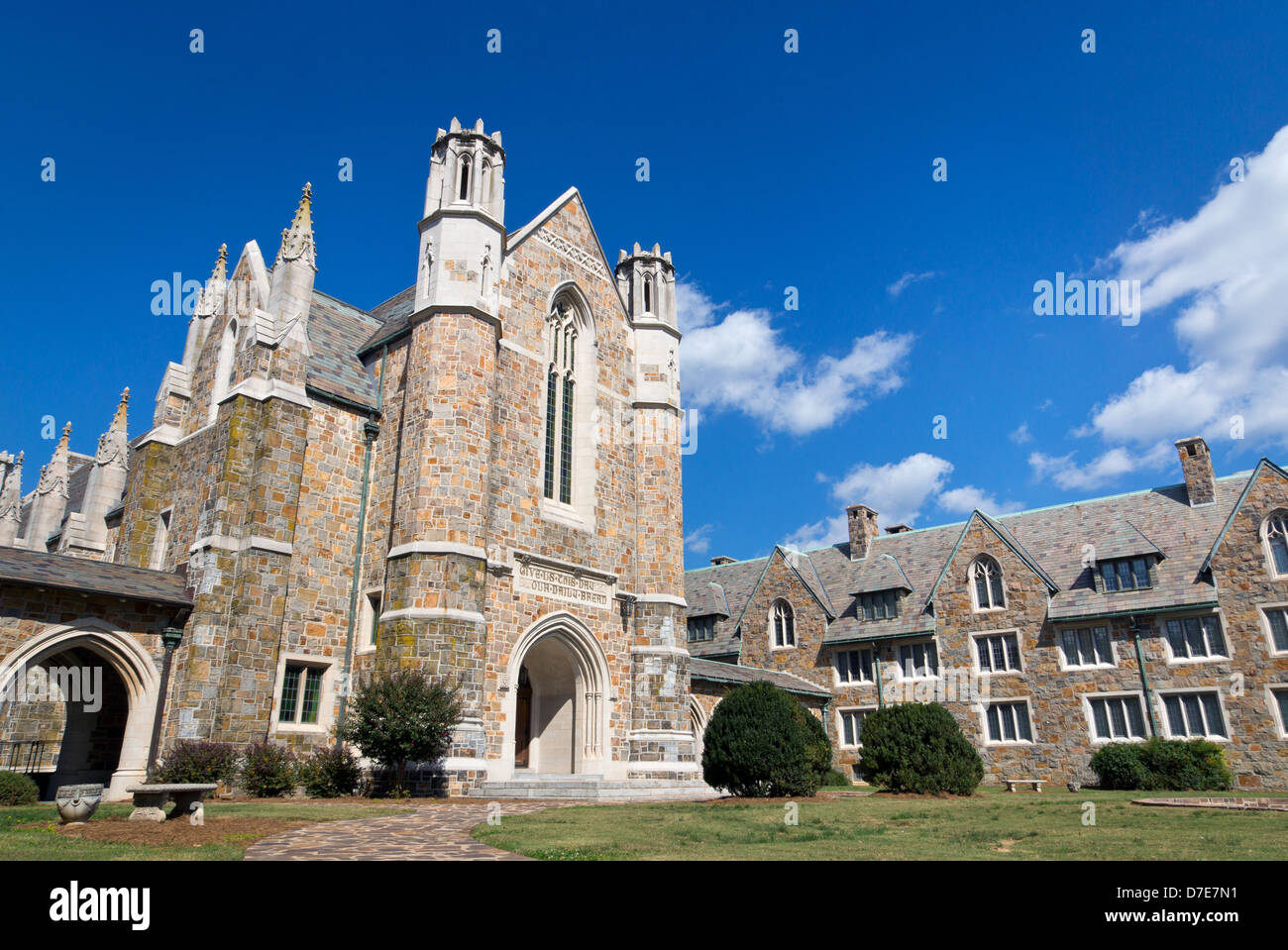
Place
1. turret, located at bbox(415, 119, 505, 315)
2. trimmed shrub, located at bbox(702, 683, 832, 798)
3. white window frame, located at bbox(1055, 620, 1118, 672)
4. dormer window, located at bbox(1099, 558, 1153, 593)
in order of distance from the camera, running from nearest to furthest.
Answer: trimmed shrub, located at bbox(702, 683, 832, 798) < turret, located at bbox(415, 119, 505, 315) < white window frame, located at bbox(1055, 620, 1118, 672) < dormer window, located at bbox(1099, 558, 1153, 593)

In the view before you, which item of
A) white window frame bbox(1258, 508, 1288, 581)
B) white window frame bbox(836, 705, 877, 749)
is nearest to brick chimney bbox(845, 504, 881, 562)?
white window frame bbox(836, 705, 877, 749)

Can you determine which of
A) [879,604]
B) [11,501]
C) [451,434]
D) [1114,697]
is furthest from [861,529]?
[11,501]

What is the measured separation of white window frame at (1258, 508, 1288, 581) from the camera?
27.7 metres

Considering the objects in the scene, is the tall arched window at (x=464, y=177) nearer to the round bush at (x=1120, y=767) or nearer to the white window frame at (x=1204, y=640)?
the round bush at (x=1120, y=767)

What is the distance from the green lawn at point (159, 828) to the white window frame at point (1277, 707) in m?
27.1

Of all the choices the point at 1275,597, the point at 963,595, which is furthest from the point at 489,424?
the point at 1275,597

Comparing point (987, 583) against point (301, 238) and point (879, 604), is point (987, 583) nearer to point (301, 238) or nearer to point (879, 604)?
point (879, 604)

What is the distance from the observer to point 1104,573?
31109 mm

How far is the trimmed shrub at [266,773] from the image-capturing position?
1698cm

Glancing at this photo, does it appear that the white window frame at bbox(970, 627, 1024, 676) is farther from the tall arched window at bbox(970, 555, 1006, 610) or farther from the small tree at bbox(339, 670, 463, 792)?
the small tree at bbox(339, 670, 463, 792)

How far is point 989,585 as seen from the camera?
110 ft

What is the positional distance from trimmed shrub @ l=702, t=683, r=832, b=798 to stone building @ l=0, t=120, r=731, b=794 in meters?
1.98

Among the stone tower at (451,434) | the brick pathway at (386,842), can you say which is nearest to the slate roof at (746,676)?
the stone tower at (451,434)
